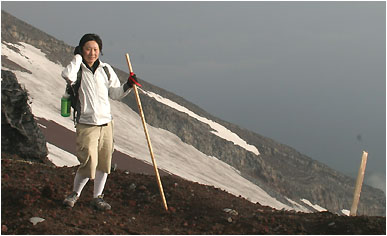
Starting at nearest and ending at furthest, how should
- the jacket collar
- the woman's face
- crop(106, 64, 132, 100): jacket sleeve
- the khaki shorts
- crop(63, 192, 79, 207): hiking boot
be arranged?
the khaki shorts → the woman's face → the jacket collar → crop(63, 192, 79, 207): hiking boot → crop(106, 64, 132, 100): jacket sleeve

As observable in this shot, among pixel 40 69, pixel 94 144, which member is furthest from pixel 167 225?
pixel 40 69

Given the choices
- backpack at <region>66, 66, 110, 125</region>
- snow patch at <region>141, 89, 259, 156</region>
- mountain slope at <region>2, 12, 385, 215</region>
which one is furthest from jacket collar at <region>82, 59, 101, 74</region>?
snow patch at <region>141, 89, 259, 156</region>

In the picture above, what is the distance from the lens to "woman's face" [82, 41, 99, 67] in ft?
32.6

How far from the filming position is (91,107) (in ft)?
32.4

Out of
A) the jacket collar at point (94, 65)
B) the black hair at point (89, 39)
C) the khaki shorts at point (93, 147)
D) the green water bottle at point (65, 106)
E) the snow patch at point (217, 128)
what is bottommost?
the khaki shorts at point (93, 147)

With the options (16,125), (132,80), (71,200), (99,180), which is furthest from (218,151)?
(132,80)

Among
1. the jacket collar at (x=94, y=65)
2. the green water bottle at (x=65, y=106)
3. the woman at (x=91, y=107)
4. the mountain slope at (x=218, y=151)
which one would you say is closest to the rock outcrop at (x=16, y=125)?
the woman at (x=91, y=107)

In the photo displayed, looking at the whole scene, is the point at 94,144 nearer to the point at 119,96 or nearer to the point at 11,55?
the point at 119,96

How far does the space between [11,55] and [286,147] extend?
35.9 metres

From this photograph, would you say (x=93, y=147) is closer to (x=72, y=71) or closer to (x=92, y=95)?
(x=92, y=95)

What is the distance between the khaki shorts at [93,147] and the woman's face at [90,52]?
4.06 ft

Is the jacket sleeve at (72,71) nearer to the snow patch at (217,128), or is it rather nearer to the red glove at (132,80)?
the red glove at (132,80)

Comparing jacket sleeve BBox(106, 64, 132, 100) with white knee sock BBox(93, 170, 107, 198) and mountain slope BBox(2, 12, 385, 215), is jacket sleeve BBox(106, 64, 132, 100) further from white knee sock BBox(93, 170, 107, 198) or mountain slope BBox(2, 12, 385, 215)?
mountain slope BBox(2, 12, 385, 215)

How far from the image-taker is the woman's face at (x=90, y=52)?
9930 millimetres
